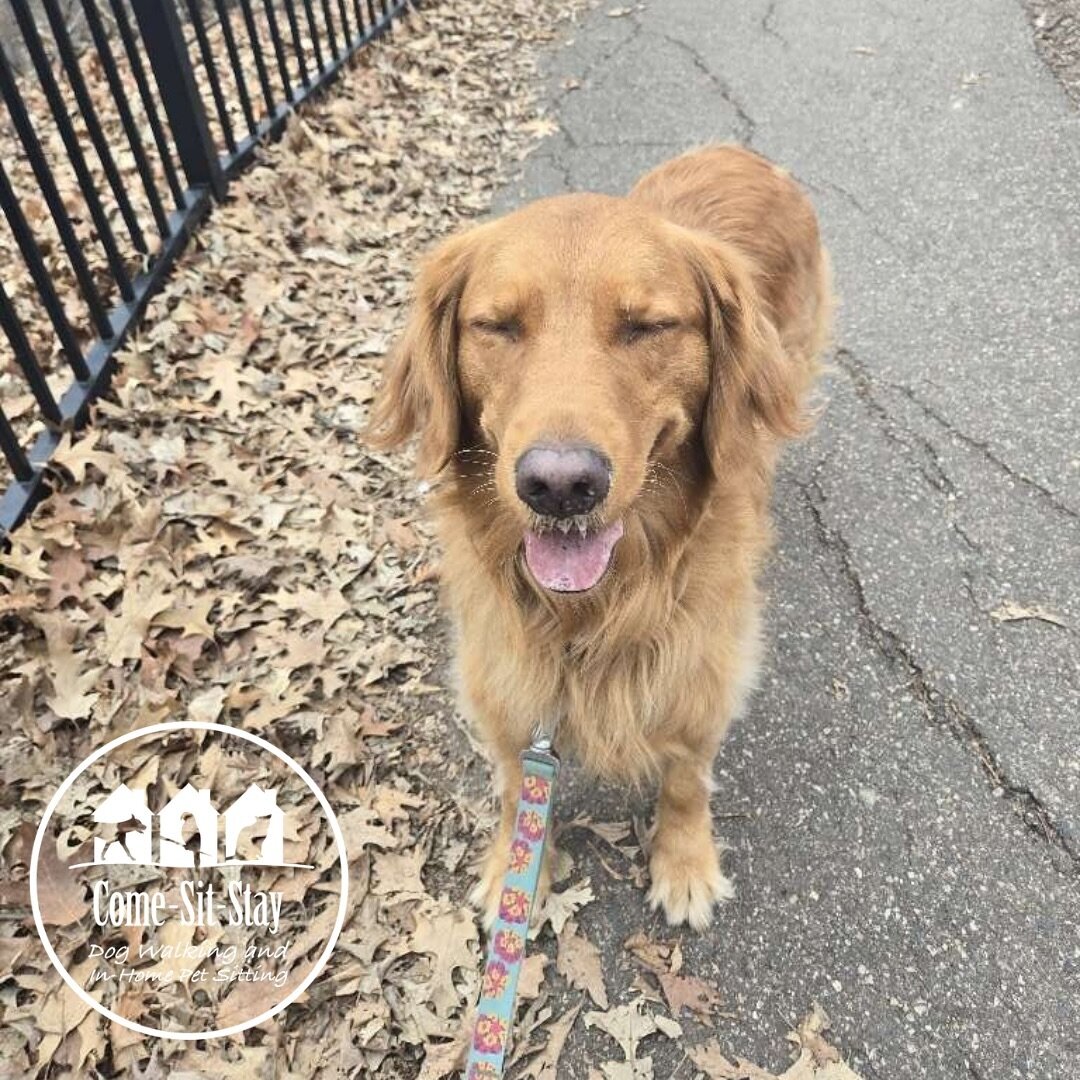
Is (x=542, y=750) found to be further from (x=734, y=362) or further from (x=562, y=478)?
(x=734, y=362)

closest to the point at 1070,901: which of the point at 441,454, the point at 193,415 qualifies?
the point at 441,454

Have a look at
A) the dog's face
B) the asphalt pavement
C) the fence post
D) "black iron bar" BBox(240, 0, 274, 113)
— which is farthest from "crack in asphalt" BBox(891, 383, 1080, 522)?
"black iron bar" BBox(240, 0, 274, 113)

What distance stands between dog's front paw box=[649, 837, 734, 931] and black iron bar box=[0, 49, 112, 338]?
320 centimetres

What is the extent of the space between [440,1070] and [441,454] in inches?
61.0

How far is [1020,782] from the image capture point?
2566 millimetres

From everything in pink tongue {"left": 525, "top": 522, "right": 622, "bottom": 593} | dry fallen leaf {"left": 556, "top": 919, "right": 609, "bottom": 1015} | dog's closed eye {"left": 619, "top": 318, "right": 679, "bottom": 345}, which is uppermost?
dog's closed eye {"left": 619, "top": 318, "right": 679, "bottom": 345}

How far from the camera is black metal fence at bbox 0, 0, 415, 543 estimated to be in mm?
3318

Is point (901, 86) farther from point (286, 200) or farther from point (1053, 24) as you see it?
point (286, 200)

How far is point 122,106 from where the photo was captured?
4074mm

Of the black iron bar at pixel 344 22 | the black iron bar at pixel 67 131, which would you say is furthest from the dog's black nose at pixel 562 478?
the black iron bar at pixel 344 22

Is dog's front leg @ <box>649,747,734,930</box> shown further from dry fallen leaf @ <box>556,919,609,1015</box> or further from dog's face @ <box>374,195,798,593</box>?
dog's face @ <box>374,195,798,593</box>

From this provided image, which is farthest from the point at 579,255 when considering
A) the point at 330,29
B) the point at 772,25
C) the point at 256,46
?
the point at 772,25

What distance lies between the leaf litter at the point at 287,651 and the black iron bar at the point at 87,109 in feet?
0.96

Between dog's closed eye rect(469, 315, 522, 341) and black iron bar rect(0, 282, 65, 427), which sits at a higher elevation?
dog's closed eye rect(469, 315, 522, 341)
